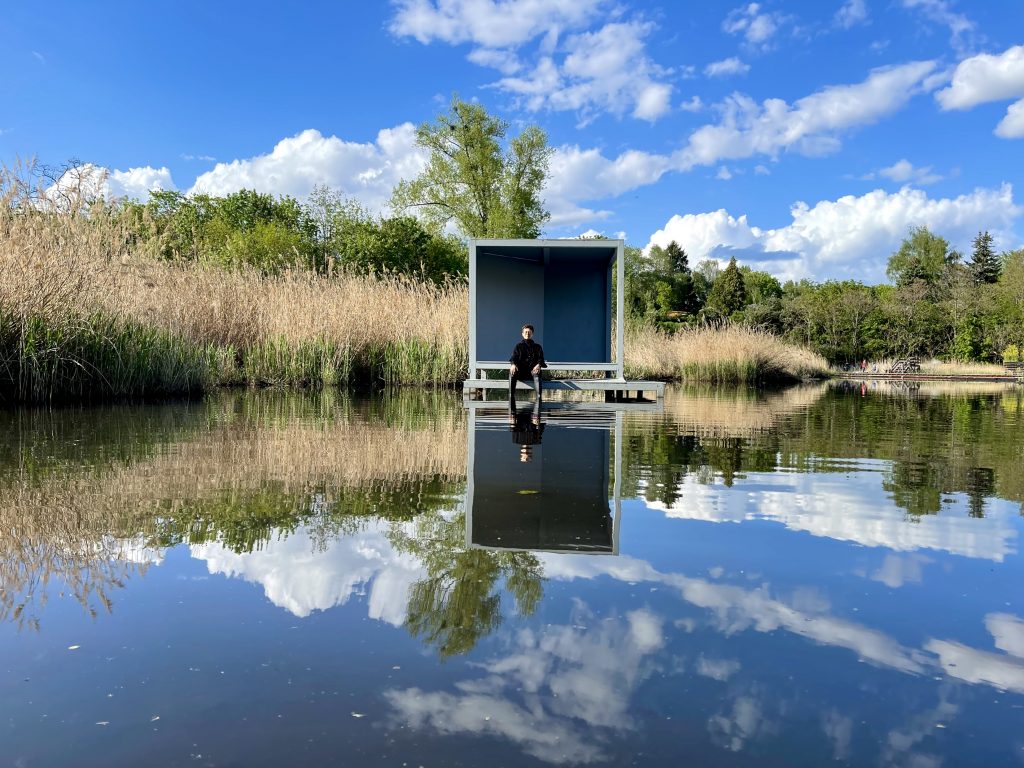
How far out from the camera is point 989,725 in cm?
177

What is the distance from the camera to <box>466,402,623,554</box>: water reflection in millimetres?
3332

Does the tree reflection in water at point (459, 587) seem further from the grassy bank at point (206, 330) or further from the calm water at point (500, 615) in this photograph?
the grassy bank at point (206, 330)

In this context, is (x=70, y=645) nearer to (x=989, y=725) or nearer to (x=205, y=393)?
(x=989, y=725)

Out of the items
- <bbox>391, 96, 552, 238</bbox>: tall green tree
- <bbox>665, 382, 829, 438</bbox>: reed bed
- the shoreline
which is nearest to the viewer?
<bbox>665, 382, 829, 438</bbox>: reed bed

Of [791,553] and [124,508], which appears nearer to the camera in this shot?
[791,553]

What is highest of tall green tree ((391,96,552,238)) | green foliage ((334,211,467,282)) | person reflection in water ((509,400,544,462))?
tall green tree ((391,96,552,238))

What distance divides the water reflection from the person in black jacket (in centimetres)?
193

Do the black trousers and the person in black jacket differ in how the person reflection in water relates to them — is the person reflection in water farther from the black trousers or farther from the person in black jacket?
the person in black jacket

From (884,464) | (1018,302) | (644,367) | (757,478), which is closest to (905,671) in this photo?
(757,478)

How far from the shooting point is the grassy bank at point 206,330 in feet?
29.6

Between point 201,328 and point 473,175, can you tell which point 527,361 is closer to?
point 201,328

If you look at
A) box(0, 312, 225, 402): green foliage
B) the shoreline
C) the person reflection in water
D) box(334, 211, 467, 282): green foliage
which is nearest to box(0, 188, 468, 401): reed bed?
box(0, 312, 225, 402): green foliage

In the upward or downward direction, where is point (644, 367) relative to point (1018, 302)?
downward

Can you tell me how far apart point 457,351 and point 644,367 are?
8.00 metres
